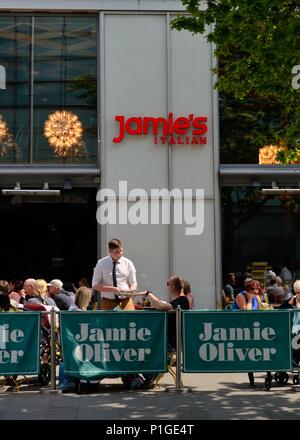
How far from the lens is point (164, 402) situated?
8648 mm

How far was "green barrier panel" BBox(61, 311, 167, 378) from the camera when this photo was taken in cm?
927

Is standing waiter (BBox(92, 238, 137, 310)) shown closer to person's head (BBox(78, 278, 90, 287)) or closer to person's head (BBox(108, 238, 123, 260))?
person's head (BBox(108, 238, 123, 260))

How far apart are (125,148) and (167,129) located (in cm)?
111

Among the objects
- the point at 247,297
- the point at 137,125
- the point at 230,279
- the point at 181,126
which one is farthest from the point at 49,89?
the point at 247,297

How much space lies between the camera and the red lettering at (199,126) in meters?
16.0

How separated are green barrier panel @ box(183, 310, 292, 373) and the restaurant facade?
6.24 metres

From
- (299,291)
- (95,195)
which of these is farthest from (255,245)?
(299,291)

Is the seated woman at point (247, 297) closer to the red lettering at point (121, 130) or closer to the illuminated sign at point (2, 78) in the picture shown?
the red lettering at point (121, 130)

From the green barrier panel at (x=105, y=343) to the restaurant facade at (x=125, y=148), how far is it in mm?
6254

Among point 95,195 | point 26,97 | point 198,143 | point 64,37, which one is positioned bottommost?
point 95,195

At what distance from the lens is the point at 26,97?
1611 centimetres

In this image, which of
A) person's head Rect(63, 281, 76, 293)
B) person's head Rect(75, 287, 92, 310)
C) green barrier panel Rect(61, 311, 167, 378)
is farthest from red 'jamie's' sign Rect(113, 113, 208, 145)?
green barrier panel Rect(61, 311, 167, 378)
